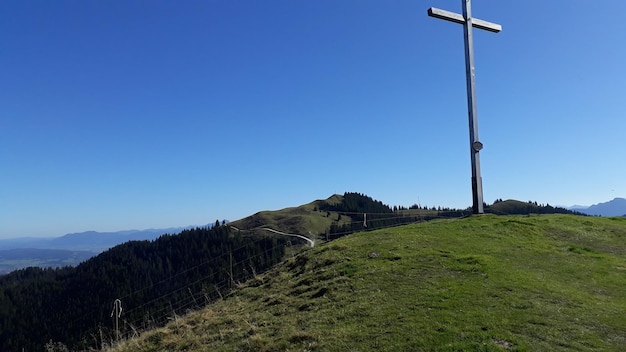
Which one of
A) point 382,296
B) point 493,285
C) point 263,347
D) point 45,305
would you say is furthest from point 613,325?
point 45,305

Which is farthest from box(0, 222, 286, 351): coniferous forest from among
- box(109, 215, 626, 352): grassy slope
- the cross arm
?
box(109, 215, 626, 352): grassy slope

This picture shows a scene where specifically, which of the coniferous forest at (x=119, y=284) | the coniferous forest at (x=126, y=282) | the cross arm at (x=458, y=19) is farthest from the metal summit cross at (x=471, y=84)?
the coniferous forest at (x=119, y=284)

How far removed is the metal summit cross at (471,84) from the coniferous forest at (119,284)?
92912 mm

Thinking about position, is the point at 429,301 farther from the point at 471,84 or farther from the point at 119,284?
the point at 119,284

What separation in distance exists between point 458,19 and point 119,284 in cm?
15983

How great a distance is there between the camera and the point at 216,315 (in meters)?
15.0

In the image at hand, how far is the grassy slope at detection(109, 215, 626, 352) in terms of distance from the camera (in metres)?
9.14

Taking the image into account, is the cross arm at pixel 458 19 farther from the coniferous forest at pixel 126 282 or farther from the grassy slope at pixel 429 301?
the coniferous forest at pixel 126 282

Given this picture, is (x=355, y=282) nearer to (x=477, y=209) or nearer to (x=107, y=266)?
(x=477, y=209)

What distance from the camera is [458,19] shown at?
85.5 feet

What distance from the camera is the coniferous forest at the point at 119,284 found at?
128m

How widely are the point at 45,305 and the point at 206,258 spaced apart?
5859cm

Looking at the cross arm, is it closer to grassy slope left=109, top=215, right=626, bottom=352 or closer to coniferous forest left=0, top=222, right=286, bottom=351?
grassy slope left=109, top=215, right=626, bottom=352

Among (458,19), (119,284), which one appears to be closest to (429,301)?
(458,19)
